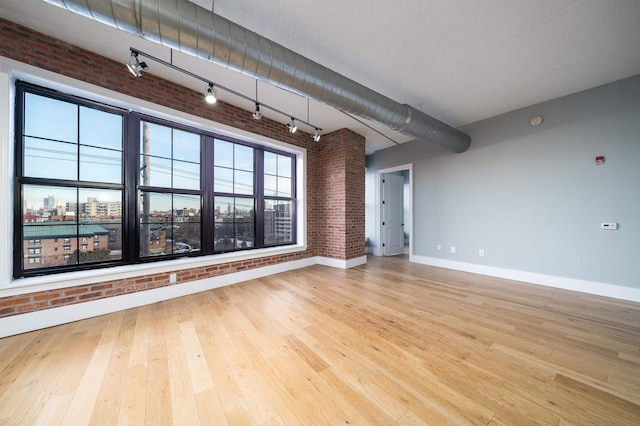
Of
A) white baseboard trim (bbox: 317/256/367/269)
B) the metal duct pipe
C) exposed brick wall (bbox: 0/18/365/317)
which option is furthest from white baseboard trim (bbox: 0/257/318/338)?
the metal duct pipe

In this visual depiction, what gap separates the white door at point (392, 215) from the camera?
627 cm

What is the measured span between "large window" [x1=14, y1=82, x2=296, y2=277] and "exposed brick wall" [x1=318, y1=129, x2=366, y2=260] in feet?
5.79

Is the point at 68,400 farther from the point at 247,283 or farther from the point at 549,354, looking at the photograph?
the point at 549,354

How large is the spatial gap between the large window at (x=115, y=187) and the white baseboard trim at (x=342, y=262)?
185 centimetres

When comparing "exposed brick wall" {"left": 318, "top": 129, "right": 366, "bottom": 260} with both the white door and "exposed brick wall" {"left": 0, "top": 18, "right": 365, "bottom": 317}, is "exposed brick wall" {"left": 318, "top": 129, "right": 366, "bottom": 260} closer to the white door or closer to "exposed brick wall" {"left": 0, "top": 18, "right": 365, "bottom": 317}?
"exposed brick wall" {"left": 0, "top": 18, "right": 365, "bottom": 317}

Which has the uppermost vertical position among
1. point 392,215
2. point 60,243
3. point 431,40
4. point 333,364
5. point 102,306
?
point 431,40

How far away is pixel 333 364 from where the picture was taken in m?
1.73

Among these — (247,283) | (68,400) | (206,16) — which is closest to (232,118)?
(206,16)

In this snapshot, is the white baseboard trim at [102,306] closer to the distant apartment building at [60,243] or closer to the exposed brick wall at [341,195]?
the distant apartment building at [60,243]

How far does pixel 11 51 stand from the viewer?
2.14 m

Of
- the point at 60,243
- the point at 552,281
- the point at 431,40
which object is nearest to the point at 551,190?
the point at 552,281

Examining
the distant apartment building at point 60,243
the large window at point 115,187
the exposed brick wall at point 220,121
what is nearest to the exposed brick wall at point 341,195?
the exposed brick wall at point 220,121

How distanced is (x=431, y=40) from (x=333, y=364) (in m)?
3.29

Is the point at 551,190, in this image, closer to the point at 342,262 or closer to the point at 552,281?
the point at 552,281
